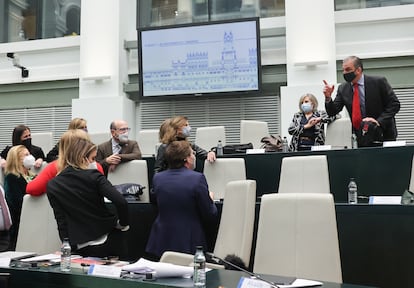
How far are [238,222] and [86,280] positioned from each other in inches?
40.5

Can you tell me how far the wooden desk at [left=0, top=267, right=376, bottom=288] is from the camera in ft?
5.97

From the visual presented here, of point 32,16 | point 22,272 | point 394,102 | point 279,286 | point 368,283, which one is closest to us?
point 279,286

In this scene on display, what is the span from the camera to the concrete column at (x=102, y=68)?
24.9 feet

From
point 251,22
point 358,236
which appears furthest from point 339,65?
point 358,236

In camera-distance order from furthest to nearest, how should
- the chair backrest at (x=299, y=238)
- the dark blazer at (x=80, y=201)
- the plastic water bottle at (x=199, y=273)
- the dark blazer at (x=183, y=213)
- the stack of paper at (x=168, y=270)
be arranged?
the dark blazer at (x=183, y=213), the dark blazer at (x=80, y=201), the chair backrest at (x=299, y=238), the stack of paper at (x=168, y=270), the plastic water bottle at (x=199, y=273)

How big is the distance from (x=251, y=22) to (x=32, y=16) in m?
4.41

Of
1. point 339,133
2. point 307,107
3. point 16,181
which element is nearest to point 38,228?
point 16,181

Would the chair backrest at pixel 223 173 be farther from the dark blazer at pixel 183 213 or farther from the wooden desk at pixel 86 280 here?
the wooden desk at pixel 86 280

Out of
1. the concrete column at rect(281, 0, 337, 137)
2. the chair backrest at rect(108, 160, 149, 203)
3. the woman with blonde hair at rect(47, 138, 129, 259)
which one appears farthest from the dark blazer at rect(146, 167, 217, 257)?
the concrete column at rect(281, 0, 337, 137)

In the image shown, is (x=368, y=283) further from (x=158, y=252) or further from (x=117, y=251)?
(x=117, y=251)

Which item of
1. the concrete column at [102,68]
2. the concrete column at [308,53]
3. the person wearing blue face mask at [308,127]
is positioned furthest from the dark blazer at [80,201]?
the concrete column at [102,68]

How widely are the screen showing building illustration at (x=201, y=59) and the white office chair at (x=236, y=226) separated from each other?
433 cm

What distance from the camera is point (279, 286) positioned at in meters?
1.75

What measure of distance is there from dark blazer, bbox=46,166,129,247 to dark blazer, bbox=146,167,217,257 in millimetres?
317
